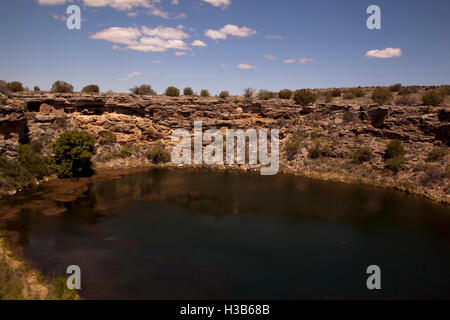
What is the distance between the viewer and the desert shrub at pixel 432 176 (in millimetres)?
27672

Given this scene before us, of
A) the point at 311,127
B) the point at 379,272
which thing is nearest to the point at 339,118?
the point at 311,127

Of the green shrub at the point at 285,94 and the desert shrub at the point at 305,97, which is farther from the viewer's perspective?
the green shrub at the point at 285,94

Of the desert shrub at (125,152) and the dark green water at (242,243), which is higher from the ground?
the desert shrub at (125,152)

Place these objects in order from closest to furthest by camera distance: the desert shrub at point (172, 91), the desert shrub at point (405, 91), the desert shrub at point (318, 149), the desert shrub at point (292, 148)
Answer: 1. the desert shrub at point (318, 149)
2. the desert shrub at point (292, 148)
3. the desert shrub at point (405, 91)
4. the desert shrub at point (172, 91)

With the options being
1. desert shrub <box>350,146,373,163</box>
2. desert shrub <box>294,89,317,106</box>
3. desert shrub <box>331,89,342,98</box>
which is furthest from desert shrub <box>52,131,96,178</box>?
desert shrub <box>331,89,342,98</box>

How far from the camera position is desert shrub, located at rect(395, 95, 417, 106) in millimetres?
37859

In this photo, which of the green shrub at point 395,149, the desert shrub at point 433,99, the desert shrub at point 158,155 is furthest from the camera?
the desert shrub at point 158,155

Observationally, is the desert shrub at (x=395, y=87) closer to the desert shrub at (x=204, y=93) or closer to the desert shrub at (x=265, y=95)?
the desert shrub at (x=265, y=95)

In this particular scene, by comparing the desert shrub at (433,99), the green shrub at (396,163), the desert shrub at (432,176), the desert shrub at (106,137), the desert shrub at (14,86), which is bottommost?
the desert shrub at (432,176)

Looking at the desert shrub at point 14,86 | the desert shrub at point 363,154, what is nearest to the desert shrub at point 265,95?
the desert shrub at point 363,154

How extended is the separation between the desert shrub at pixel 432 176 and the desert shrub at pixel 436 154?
2094 mm

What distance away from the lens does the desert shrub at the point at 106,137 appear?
38.2 m

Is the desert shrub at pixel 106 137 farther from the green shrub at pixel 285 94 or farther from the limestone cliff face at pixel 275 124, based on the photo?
the green shrub at pixel 285 94

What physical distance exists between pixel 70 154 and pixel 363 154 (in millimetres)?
31801
